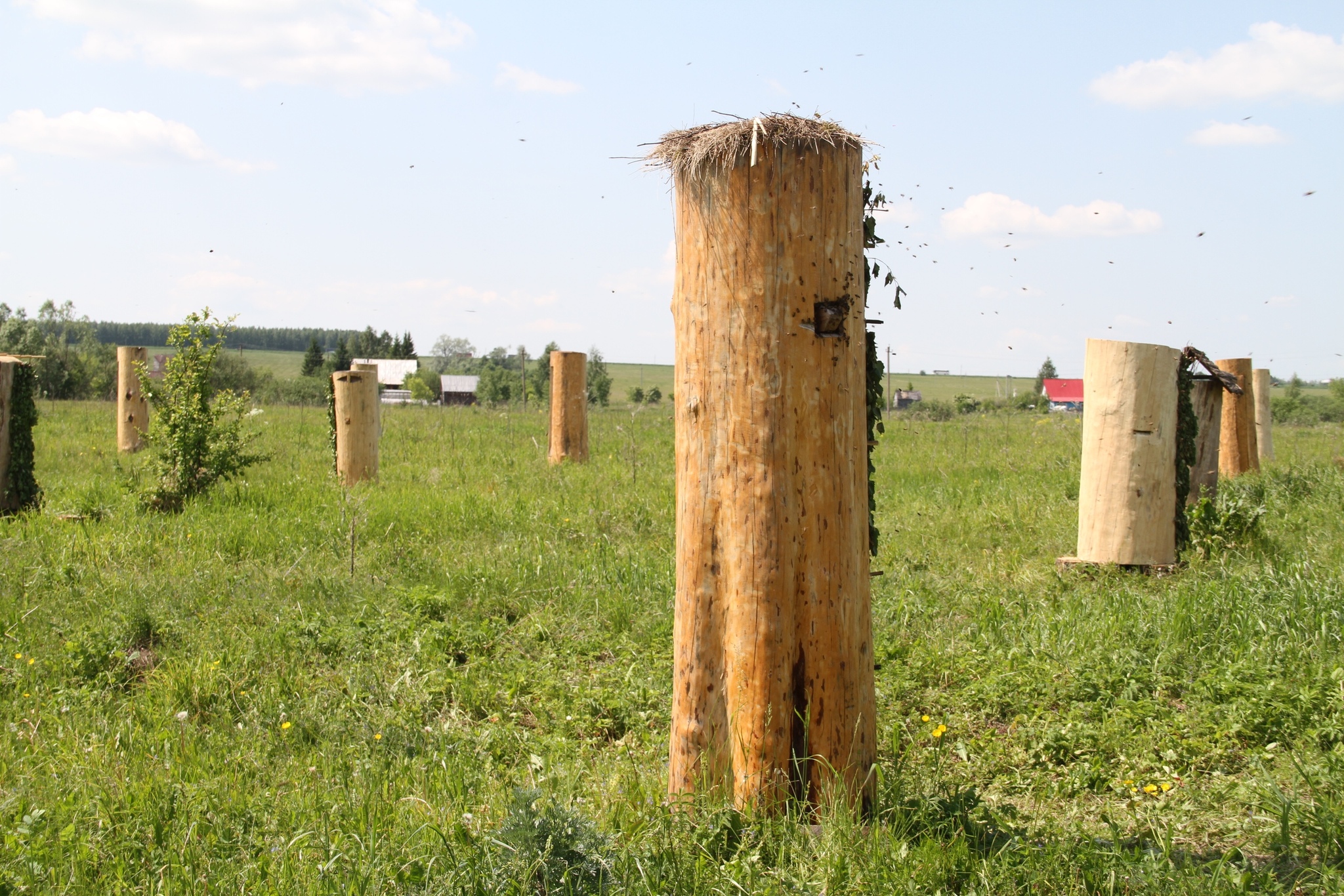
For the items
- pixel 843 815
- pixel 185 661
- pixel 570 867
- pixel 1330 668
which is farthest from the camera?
pixel 185 661

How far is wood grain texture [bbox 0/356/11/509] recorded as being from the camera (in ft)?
27.2

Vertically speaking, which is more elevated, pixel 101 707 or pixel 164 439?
pixel 164 439

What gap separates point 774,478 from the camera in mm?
2873

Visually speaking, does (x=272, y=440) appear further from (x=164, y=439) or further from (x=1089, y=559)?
(x=1089, y=559)

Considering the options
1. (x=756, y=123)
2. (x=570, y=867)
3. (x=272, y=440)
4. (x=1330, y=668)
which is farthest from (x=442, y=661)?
(x=272, y=440)

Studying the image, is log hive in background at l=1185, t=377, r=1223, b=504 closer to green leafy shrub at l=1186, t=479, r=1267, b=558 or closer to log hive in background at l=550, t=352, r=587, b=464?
green leafy shrub at l=1186, t=479, r=1267, b=558

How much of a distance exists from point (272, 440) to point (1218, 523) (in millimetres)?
12876

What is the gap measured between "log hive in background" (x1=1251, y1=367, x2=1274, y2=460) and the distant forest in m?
99.3

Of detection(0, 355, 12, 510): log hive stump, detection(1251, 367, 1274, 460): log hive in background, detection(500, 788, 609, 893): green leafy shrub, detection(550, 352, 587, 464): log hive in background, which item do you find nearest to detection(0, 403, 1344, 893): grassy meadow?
detection(500, 788, 609, 893): green leafy shrub

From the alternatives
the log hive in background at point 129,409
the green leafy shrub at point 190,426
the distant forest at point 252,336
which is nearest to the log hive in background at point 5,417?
the green leafy shrub at point 190,426

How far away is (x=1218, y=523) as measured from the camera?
671 centimetres

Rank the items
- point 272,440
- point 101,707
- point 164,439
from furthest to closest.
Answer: point 272,440, point 164,439, point 101,707

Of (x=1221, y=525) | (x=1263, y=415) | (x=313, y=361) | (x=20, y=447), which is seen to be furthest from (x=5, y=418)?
(x=313, y=361)

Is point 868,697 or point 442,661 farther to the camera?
point 442,661
